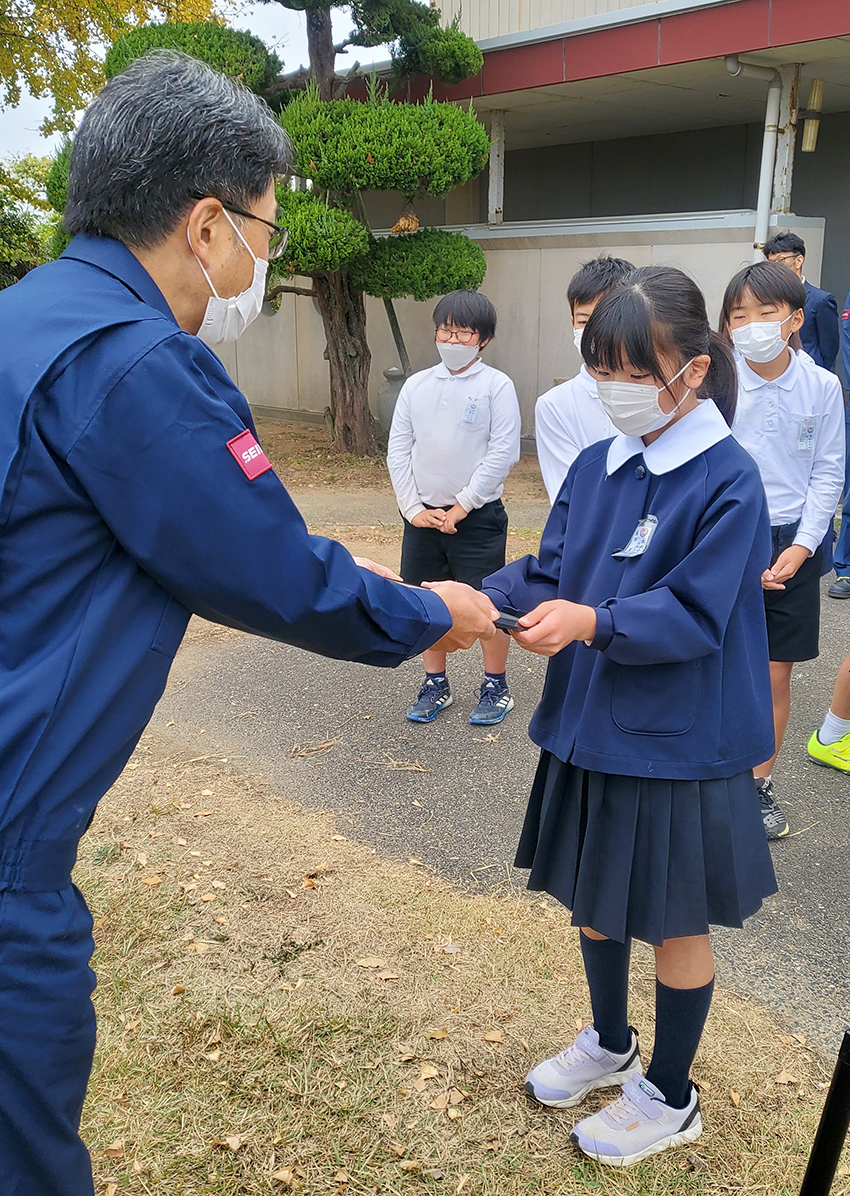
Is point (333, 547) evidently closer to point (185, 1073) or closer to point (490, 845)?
point (185, 1073)

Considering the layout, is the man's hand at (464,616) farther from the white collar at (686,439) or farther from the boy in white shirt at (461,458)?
the boy in white shirt at (461,458)

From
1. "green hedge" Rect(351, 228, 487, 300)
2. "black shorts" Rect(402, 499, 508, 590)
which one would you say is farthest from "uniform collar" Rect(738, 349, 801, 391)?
"green hedge" Rect(351, 228, 487, 300)

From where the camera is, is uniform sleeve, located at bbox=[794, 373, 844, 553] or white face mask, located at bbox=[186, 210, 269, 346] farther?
uniform sleeve, located at bbox=[794, 373, 844, 553]

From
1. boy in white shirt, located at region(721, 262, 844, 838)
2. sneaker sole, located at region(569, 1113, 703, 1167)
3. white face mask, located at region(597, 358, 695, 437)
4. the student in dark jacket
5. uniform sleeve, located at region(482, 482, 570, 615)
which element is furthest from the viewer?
the student in dark jacket

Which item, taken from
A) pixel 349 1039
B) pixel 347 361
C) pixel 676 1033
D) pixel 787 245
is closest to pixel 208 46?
pixel 347 361

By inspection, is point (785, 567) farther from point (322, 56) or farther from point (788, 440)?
point (322, 56)

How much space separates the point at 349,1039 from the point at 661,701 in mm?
1361

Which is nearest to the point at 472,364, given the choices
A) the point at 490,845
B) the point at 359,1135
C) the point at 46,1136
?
the point at 490,845

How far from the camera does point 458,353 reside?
14.9 feet

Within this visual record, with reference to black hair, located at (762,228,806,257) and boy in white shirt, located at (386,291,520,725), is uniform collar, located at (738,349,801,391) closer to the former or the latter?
boy in white shirt, located at (386,291,520,725)

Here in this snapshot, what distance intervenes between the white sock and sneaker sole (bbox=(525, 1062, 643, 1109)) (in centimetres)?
202

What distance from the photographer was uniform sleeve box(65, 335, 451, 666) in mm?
1399

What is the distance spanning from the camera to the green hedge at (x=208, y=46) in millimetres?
9430

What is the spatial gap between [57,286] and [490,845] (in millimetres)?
2673
